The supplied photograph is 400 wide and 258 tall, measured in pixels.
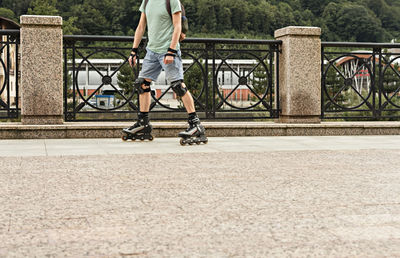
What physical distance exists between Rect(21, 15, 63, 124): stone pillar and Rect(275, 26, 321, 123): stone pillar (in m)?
3.47

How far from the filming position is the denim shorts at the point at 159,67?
22.8ft

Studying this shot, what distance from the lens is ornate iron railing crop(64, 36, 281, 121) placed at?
8578mm

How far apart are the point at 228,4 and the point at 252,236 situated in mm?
133896

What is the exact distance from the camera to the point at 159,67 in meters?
7.20

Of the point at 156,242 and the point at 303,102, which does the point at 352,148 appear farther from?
the point at 156,242

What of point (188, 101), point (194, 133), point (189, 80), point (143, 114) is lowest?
point (194, 133)

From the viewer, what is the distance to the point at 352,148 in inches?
265

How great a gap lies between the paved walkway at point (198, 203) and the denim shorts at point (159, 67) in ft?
3.94

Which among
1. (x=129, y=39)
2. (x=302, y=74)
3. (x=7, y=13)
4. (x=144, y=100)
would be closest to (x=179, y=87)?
(x=144, y=100)

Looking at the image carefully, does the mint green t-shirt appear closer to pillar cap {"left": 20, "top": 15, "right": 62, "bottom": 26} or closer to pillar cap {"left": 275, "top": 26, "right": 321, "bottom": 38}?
pillar cap {"left": 20, "top": 15, "right": 62, "bottom": 26}

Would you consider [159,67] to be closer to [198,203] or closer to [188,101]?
[188,101]

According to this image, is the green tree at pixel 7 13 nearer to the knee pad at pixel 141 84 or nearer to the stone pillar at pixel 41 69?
the stone pillar at pixel 41 69

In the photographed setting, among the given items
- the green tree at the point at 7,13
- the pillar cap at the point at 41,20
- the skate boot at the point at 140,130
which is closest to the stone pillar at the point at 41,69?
the pillar cap at the point at 41,20

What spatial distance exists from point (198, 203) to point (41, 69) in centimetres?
523
